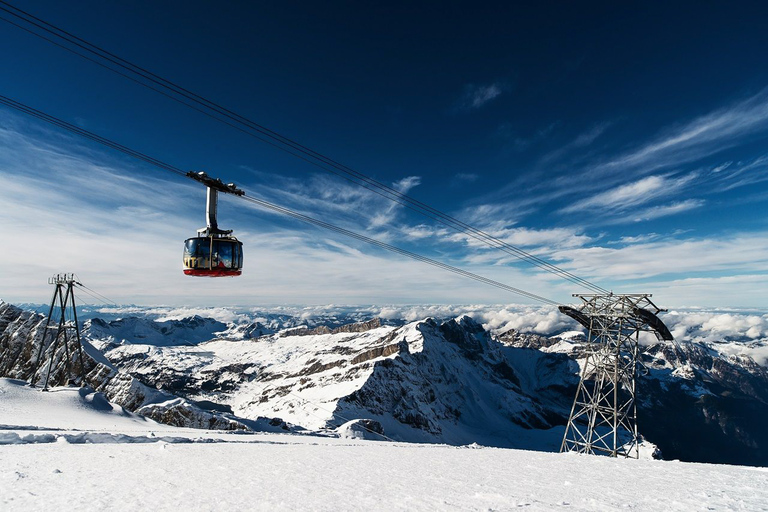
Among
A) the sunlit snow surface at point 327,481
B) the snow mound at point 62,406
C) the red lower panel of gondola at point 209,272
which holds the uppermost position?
the red lower panel of gondola at point 209,272

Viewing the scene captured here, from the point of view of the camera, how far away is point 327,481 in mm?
8414

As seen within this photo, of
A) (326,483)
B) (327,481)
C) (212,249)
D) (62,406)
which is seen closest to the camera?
(326,483)

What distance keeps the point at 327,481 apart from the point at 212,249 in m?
13.9

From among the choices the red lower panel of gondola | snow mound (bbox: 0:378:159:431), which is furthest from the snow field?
snow mound (bbox: 0:378:159:431)

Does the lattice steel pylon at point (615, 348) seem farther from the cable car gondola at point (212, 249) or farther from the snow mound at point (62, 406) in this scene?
the snow mound at point (62, 406)

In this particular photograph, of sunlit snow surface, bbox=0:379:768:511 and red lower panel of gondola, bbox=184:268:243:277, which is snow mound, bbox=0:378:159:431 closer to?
red lower panel of gondola, bbox=184:268:243:277

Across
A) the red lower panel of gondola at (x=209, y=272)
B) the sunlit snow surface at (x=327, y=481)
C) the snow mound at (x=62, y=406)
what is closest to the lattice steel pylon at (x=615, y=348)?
the sunlit snow surface at (x=327, y=481)

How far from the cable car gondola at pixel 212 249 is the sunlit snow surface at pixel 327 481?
828cm

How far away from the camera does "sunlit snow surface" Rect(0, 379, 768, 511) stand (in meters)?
6.57

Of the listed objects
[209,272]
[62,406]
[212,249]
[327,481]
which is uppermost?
[212,249]

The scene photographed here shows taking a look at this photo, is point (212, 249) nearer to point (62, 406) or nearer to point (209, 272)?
point (209, 272)

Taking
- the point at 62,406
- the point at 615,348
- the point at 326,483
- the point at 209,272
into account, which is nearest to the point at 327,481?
the point at 326,483

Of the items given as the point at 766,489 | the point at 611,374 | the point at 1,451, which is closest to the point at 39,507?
the point at 1,451

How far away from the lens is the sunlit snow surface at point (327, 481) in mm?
6574
